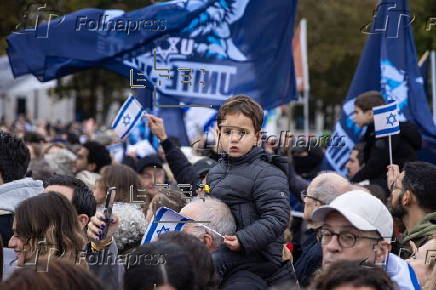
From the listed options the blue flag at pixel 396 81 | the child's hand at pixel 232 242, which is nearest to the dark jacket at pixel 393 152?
the blue flag at pixel 396 81

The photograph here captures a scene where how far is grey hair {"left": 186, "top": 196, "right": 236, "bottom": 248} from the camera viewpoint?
181 inches

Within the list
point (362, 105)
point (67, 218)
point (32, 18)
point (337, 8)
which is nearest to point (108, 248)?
point (67, 218)

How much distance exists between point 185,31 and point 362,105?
A: 2.08 m

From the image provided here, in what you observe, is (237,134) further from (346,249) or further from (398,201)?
(398,201)

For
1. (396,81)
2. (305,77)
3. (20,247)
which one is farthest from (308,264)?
(305,77)


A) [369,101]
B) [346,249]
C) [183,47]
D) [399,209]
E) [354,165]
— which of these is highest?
[183,47]

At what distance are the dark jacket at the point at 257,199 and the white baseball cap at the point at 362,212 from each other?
2.47 feet

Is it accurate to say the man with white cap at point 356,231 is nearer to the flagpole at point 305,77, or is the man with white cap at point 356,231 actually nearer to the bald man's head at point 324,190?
the bald man's head at point 324,190

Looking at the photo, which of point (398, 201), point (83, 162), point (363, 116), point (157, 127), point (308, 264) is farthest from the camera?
point (83, 162)

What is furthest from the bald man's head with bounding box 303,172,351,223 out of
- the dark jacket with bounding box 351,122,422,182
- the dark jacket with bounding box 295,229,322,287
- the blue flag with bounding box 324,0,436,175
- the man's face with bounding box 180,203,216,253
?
the blue flag with bounding box 324,0,436,175

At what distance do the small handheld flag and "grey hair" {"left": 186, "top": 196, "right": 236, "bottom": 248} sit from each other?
3.38 metres

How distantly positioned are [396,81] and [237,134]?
236 inches

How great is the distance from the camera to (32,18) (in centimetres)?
1316

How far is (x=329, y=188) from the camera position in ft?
18.8
